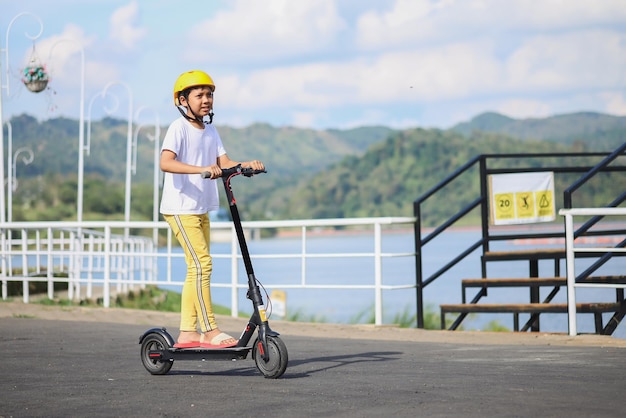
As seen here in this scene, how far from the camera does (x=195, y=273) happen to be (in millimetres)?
7598

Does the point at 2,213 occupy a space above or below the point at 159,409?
above

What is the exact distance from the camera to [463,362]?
8.30 metres

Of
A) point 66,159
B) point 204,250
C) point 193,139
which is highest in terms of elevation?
point 66,159

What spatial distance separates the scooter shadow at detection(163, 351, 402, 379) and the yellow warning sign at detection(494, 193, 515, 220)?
187 inches

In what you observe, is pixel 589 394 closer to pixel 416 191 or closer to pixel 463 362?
pixel 463 362

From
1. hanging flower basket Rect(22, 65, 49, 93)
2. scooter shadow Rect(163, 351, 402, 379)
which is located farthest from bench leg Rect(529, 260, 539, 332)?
hanging flower basket Rect(22, 65, 49, 93)

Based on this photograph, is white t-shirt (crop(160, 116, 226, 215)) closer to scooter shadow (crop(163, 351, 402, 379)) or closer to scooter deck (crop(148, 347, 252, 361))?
scooter deck (crop(148, 347, 252, 361))

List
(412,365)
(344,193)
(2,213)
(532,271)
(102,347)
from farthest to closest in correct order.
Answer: (344,193) < (2,213) < (532,271) < (102,347) < (412,365)

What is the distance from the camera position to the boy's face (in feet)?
25.0

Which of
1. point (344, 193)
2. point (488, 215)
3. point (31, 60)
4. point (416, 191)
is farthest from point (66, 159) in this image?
point (488, 215)

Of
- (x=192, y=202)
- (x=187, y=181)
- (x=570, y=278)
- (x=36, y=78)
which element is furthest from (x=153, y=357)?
(x=36, y=78)

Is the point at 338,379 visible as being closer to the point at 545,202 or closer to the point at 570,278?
the point at 570,278

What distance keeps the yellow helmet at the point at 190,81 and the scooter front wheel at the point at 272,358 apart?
1.77 m

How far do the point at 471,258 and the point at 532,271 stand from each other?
105 metres
